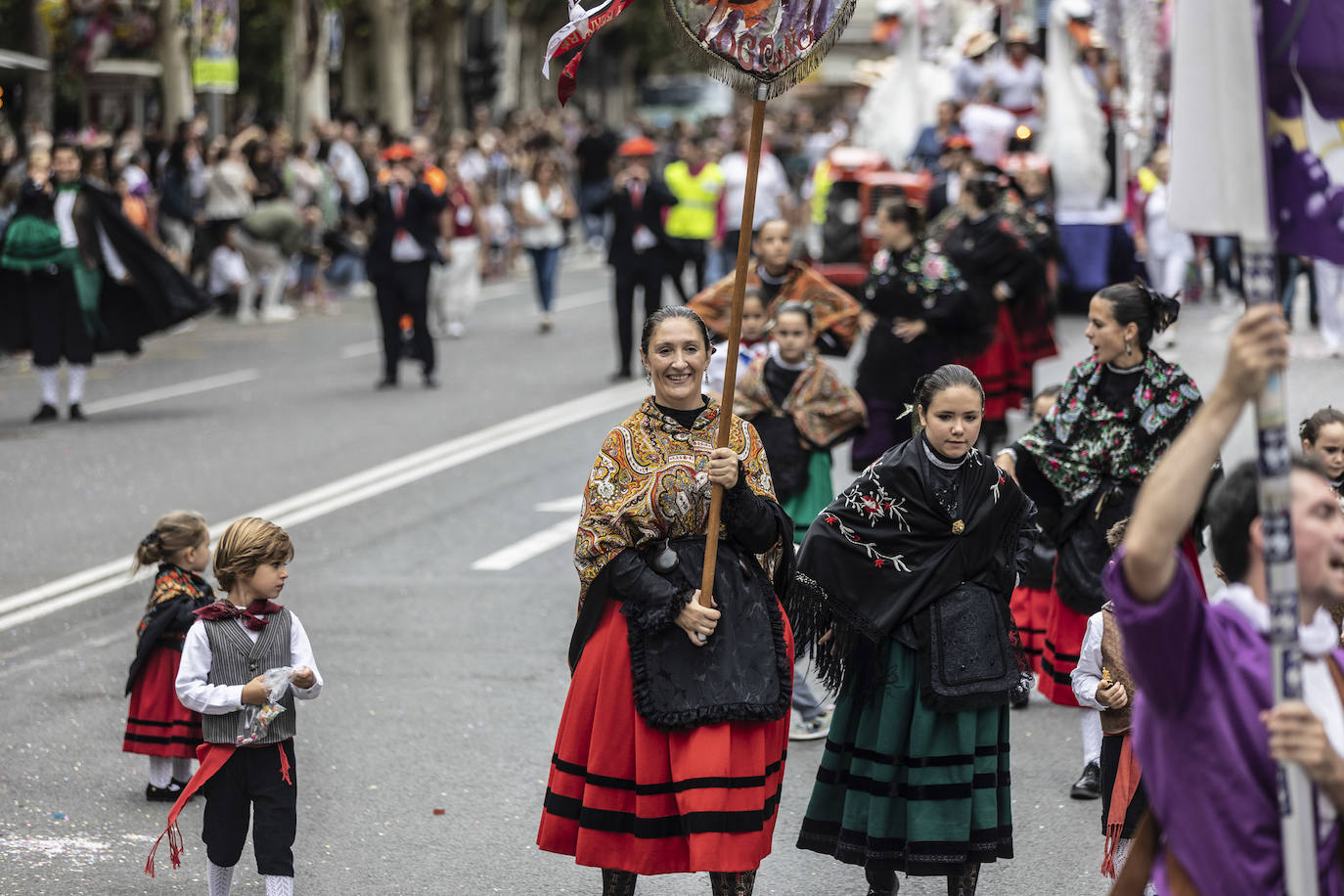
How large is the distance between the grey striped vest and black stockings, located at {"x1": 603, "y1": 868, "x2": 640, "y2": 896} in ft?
3.12

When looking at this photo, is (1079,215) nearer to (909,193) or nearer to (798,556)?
(909,193)

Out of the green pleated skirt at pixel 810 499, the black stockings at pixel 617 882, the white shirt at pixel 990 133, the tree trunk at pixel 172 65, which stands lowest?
the black stockings at pixel 617 882

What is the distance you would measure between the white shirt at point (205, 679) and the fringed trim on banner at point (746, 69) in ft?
6.31

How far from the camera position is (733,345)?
479 cm

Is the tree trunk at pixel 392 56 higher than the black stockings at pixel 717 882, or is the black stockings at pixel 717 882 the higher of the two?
the tree trunk at pixel 392 56

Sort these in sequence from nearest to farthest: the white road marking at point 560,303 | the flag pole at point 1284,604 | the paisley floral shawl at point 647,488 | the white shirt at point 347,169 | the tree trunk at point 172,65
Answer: the flag pole at point 1284,604, the paisley floral shawl at point 647,488, the white road marking at point 560,303, the white shirt at point 347,169, the tree trunk at point 172,65

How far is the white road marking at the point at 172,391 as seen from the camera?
15406mm

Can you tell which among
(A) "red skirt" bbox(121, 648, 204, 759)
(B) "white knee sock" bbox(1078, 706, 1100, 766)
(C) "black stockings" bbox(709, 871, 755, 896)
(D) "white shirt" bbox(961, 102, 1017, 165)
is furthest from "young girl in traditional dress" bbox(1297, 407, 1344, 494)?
(D) "white shirt" bbox(961, 102, 1017, 165)

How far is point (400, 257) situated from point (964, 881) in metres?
11.6

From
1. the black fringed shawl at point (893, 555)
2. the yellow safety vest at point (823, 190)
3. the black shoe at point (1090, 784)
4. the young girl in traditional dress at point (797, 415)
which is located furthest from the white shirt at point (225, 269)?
the black fringed shawl at point (893, 555)

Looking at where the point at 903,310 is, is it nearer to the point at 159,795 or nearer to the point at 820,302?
the point at 820,302

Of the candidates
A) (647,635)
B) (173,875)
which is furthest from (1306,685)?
(173,875)

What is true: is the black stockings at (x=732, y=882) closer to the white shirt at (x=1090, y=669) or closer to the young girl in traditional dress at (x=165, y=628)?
the white shirt at (x=1090, y=669)

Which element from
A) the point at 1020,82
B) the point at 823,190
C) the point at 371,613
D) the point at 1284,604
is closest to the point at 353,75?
the point at 823,190
